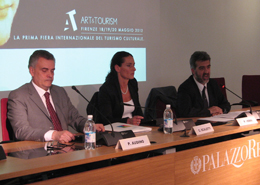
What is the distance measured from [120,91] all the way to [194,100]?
0.85 meters

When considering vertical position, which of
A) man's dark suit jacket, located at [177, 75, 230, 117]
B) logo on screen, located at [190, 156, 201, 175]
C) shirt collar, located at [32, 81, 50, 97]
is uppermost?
shirt collar, located at [32, 81, 50, 97]

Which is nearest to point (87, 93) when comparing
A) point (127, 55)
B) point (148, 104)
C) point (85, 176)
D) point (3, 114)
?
point (148, 104)

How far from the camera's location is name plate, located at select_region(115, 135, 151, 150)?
1.97 meters

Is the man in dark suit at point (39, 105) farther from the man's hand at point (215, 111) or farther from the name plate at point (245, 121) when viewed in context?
the man's hand at point (215, 111)

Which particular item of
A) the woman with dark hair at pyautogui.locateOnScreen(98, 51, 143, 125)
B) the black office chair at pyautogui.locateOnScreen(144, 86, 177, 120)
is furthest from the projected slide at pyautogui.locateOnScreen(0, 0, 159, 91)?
the woman with dark hair at pyautogui.locateOnScreen(98, 51, 143, 125)

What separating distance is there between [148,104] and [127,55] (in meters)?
1.28

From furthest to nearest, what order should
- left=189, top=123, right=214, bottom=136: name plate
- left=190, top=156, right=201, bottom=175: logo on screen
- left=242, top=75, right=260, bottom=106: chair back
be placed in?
left=242, top=75, right=260, bottom=106: chair back, left=189, top=123, right=214, bottom=136: name plate, left=190, top=156, right=201, bottom=175: logo on screen

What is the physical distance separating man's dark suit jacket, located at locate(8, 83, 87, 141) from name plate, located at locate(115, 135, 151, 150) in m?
0.61

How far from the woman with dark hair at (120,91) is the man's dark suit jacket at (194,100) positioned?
1.55 ft

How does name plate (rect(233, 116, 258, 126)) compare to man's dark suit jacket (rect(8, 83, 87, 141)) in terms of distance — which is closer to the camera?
man's dark suit jacket (rect(8, 83, 87, 141))

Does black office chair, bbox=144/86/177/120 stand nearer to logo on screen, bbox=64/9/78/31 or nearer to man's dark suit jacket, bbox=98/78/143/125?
man's dark suit jacket, bbox=98/78/143/125

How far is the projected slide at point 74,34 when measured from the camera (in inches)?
153

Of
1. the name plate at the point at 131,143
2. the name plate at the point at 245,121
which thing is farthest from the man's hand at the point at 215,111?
the name plate at the point at 131,143

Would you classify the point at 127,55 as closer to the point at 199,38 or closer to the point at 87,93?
the point at 87,93
